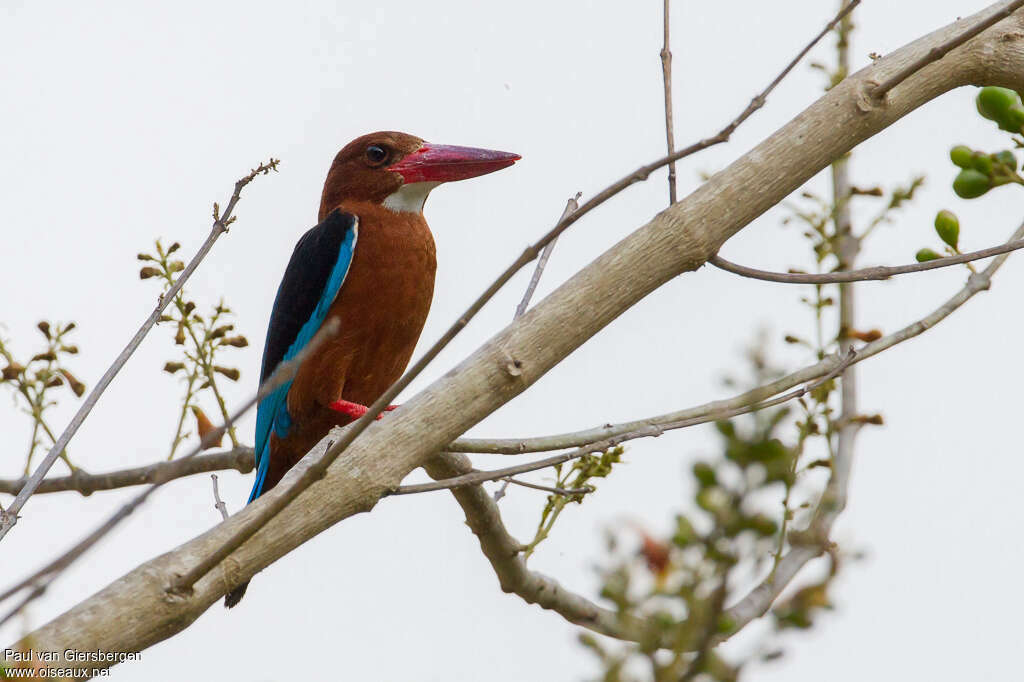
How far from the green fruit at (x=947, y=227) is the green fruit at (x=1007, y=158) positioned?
0.45 feet

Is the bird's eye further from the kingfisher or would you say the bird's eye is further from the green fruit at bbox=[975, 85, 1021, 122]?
the green fruit at bbox=[975, 85, 1021, 122]

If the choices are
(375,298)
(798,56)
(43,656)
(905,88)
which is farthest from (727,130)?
(375,298)

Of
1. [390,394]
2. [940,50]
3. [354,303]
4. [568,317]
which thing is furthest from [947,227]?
[354,303]

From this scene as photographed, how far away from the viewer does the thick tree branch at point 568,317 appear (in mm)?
1867

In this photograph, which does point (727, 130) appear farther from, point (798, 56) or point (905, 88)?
point (905, 88)

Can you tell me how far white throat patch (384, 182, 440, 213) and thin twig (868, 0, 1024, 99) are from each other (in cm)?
219

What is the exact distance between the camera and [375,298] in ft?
12.3

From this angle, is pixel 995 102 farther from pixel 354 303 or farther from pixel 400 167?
pixel 400 167

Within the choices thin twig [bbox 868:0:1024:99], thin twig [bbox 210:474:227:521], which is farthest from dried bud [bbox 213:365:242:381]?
thin twig [bbox 868:0:1024:99]

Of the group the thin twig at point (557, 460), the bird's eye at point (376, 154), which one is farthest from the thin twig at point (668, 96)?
the bird's eye at point (376, 154)

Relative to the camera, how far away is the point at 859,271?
2.10 meters

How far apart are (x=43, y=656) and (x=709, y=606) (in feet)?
3.47

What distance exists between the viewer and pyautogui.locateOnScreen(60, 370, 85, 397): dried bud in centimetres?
263

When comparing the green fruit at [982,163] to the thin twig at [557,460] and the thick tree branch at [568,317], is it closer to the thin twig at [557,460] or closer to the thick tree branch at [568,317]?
the thick tree branch at [568,317]
